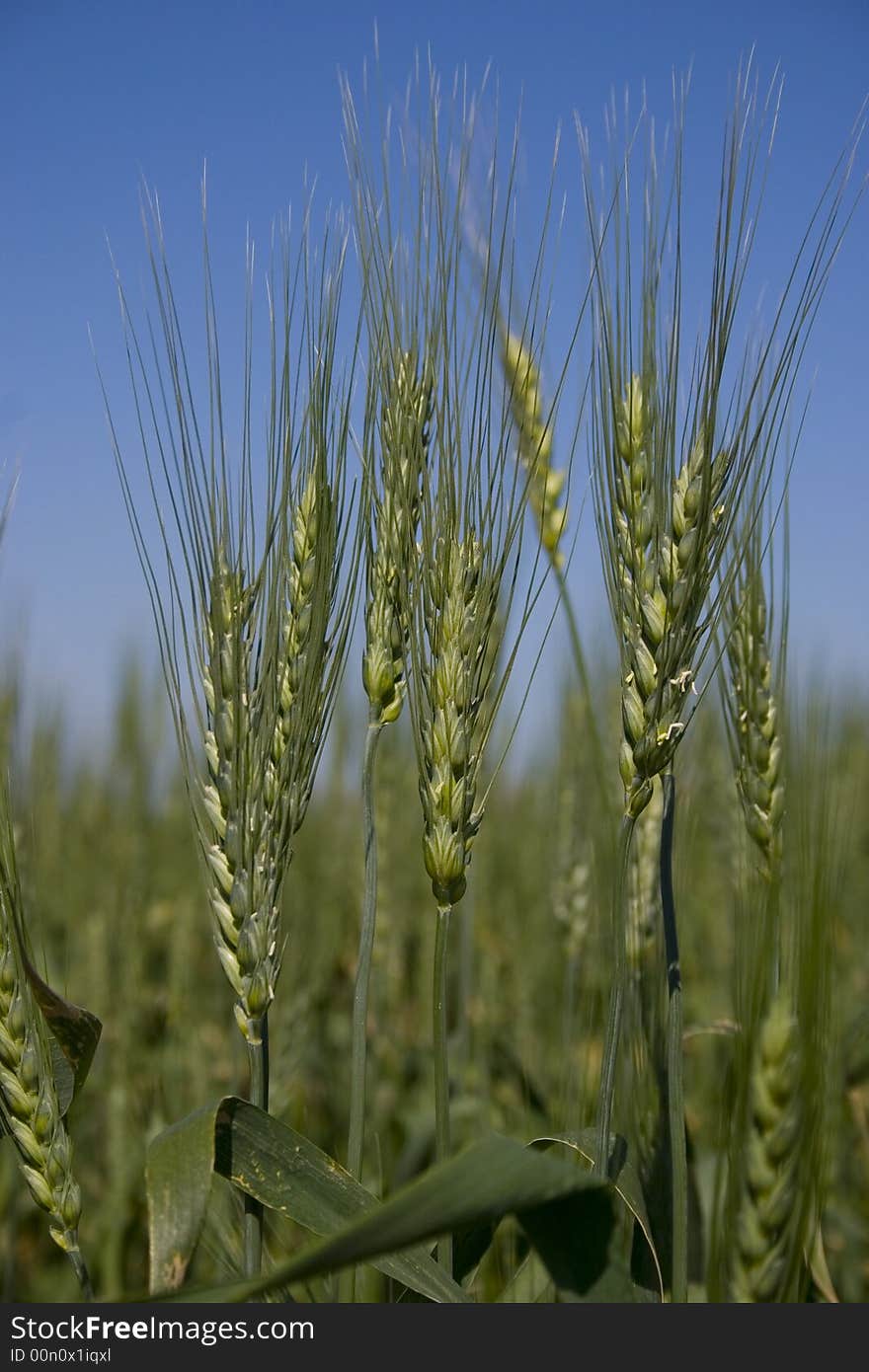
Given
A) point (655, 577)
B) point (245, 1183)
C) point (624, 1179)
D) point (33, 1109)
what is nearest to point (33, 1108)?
point (33, 1109)

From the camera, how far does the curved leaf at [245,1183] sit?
91 cm

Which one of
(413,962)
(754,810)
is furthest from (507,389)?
(413,962)

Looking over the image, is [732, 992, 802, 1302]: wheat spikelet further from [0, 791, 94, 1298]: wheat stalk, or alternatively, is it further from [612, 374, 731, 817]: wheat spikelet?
[0, 791, 94, 1298]: wheat stalk

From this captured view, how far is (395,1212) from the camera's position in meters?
0.73

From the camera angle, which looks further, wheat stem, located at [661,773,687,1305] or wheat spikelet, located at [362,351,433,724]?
wheat spikelet, located at [362,351,433,724]

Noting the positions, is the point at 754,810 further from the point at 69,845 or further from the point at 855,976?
the point at 69,845

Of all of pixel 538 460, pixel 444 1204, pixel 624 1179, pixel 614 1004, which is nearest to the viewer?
pixel 444 1204

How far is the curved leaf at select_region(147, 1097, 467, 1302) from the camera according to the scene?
0.91m

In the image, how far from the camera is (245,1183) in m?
0.97

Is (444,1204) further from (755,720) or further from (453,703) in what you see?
(755,720)

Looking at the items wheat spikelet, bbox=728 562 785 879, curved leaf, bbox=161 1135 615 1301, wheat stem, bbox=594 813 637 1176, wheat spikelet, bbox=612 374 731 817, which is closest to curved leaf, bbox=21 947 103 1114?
curved leaf, bbox=161 1135 615 1301

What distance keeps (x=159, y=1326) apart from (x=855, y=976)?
288cm

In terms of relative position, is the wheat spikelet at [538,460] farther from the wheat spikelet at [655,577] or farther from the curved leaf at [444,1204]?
the curved leaf at [444,1204]

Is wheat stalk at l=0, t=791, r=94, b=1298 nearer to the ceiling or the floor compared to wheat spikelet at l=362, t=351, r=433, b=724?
nearer to the floor
